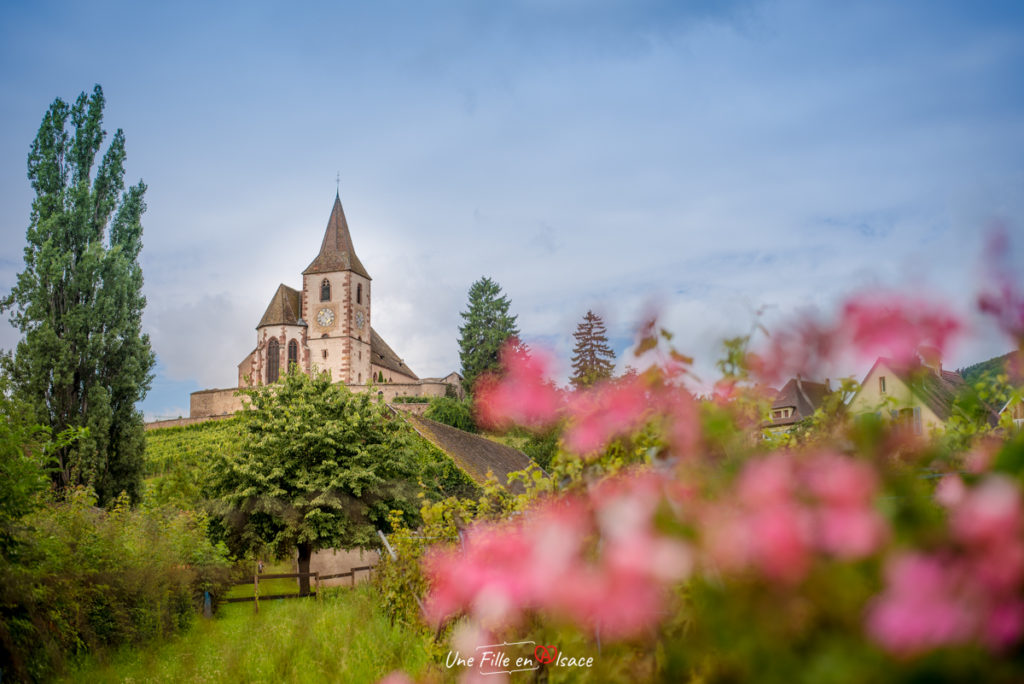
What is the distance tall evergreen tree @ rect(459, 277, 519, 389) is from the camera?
54812 millimetres

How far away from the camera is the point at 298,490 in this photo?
1734cm

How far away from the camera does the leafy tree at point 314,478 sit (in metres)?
16.9

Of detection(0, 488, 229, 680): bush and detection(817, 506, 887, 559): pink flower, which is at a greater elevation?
detection(817, 506, 887, 559): pink flower

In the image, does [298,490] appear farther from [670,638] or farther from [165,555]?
[670,638]

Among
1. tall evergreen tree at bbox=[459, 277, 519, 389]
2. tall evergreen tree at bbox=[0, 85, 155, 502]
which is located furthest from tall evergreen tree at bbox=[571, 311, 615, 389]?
tall evergreen tree at bbox=[459, 277, 519, 389]

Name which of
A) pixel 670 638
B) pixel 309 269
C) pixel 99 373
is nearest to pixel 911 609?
pixel 670 638

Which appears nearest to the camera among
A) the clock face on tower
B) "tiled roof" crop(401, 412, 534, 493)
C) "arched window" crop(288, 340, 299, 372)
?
"tiled roof" crop(401, 412, 534, 493)

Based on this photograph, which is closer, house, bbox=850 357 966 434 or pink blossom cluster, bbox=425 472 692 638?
pink blossom cluster, bbox=425 472 692 638

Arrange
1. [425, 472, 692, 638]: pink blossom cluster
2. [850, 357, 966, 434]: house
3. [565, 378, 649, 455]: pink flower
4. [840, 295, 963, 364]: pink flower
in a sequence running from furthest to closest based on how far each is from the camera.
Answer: [565, 378, 649, 455]: pink flower
[850, 357, 966, 434]: house
[840, 295, 963, 364]: pink flower
[425, 472, 692, 638]: pink blossom cluster

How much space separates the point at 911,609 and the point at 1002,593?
0.16 m

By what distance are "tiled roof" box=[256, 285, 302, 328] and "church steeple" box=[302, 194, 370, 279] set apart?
259cm

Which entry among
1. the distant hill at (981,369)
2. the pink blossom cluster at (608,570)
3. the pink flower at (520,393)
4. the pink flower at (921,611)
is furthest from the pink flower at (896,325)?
the distant hill at (981,369)

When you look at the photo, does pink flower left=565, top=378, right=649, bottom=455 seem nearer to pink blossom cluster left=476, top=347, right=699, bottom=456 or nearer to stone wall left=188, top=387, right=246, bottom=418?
pink blossom cluster left=476, top=347, right=699, bottom=456

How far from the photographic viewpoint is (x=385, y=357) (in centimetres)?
6812
